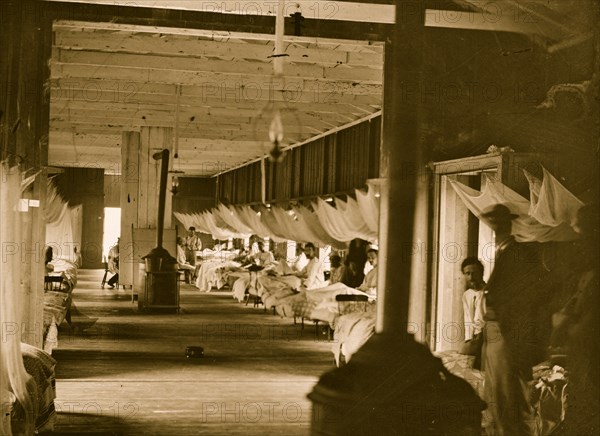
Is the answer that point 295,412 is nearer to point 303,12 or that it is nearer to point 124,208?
point 303,12

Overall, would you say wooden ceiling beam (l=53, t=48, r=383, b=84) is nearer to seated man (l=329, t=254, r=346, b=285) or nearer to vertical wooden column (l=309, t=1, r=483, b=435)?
seated man (l=329, t=254, r=346, b=285)

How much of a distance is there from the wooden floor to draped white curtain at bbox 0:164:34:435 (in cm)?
82

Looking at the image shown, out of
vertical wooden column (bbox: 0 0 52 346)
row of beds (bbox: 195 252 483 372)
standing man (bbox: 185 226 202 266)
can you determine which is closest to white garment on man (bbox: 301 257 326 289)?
row of beds (bbox: 195 252 483 372)

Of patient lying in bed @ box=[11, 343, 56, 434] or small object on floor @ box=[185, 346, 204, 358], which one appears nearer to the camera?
patient lying in bed @ box=[11, 343, 56, 434]

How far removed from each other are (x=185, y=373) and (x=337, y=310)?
7.89 feet

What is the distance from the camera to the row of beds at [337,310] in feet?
17.3

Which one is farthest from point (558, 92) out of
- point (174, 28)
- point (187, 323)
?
point (187, 323)

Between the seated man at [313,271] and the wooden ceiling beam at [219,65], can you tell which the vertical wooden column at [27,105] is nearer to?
the wooden ceiling beam at [219,65]

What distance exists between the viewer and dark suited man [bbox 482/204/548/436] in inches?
206

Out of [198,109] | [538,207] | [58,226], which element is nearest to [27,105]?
[538,207]

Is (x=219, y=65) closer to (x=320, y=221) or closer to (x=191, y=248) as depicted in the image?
(x=320, y=221)

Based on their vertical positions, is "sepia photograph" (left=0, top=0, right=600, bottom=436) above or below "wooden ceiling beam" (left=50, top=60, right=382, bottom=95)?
below

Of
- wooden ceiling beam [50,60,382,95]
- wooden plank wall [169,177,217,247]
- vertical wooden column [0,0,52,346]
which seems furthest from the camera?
wooden plank wall [169,177,217,247]

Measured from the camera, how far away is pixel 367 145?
36.8 ft
